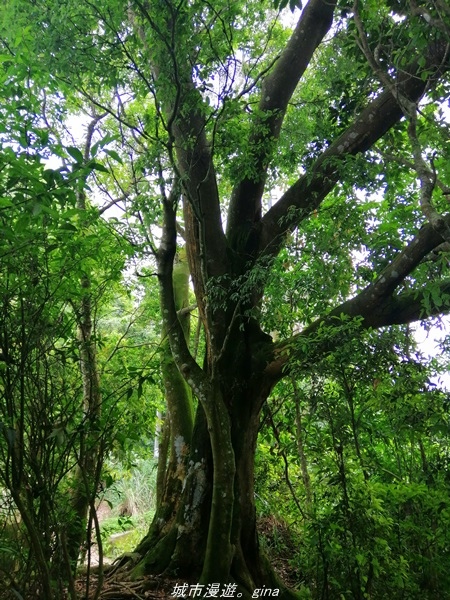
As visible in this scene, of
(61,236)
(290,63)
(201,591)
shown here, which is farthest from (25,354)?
(290,63)

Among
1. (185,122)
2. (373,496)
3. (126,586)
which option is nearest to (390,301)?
(373,496)

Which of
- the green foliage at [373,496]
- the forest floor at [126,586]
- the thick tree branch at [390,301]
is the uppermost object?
the thick tree branch at [390,301]

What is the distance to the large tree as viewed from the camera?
3.34 meters

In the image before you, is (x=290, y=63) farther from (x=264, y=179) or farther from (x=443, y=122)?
(x=443, y=122)

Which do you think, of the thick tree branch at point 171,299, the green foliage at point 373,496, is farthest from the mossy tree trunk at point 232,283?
the green foliage at point 373,496

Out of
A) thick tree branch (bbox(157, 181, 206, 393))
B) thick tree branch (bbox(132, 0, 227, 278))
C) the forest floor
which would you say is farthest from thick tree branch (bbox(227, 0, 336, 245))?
the forest floor

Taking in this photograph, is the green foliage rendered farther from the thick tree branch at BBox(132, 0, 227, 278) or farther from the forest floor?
the thick tree branch at BBox(132, 0, 227, 278)

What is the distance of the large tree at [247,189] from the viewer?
11.0 ft

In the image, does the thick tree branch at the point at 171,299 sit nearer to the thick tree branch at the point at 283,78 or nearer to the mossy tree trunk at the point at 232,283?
the mossy tree trunk at the point at 232,283

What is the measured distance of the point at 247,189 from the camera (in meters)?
5.00

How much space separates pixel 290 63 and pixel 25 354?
4.35 metres

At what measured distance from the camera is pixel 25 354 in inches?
79.1

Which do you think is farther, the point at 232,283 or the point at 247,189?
the point at 247,189

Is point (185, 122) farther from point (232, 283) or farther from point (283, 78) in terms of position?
point (232, 283)
